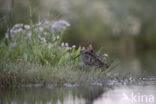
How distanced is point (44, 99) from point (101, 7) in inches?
887

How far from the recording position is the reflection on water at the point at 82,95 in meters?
8.06

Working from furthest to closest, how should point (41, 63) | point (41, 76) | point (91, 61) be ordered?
point (41, 63) < point (91, 61) < point (41, 76)

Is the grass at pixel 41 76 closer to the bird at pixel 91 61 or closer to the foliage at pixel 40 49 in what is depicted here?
the bird at pixel 91 61

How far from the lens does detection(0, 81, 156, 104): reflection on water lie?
8.06 meters

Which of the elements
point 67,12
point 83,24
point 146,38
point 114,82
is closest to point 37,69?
point 114,82

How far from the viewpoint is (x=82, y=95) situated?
28.6 ft

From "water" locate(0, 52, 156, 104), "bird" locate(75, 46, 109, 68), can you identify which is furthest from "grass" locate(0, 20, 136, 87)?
"water" locate(0, 52, 156, 104)

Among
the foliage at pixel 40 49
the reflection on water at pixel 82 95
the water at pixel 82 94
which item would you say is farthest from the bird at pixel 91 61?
the reflection on water at pixel 82 95

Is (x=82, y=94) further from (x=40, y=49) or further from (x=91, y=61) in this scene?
(x=40, y=49)

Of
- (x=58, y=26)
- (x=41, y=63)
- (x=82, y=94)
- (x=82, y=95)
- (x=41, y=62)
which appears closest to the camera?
(x=82, y=95)

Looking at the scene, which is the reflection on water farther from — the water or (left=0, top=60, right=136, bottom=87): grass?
(left=0, top=60, right=136, bottom=87): grass

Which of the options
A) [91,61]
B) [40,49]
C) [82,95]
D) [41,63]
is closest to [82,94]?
[82,95]

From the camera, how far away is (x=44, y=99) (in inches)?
328

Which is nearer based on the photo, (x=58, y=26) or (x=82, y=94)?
(x=82, y=94)
